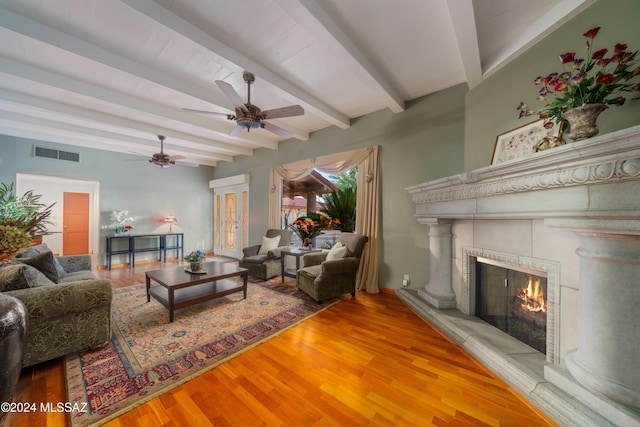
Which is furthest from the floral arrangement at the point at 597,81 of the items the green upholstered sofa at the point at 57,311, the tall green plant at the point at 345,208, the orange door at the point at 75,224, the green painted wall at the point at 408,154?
the orange door at the point at 75,224

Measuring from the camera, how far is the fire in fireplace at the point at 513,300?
1896mm

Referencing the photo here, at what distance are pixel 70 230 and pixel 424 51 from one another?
7588 millimetres

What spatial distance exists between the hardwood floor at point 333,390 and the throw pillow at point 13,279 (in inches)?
25.1

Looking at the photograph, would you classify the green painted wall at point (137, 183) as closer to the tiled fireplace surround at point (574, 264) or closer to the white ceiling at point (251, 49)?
the white ceiling at point (251, 49)

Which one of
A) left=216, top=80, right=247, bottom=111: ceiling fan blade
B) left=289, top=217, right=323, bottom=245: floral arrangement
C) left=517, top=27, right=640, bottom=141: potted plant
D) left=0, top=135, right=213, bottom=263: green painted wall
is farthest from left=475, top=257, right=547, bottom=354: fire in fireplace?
left=0, top=135, right=213, bottom=263: green painted wall

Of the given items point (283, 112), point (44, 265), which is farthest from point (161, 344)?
point (283, 112)

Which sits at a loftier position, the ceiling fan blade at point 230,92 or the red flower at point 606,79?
the ceiling fan blade at point 230,92

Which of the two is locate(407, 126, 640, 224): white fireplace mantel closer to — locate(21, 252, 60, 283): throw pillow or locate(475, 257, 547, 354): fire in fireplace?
locate(475, 257, 547, 354): fire in fireplace

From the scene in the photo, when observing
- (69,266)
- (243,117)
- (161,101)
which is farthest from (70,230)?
(243,117)

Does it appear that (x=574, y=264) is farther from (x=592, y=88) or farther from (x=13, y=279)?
(x=13, y=279)

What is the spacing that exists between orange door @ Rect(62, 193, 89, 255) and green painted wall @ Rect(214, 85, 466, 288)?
5.92 meters

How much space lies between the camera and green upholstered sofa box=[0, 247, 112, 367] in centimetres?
169

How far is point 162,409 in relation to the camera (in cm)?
143

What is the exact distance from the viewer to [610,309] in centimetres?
127
